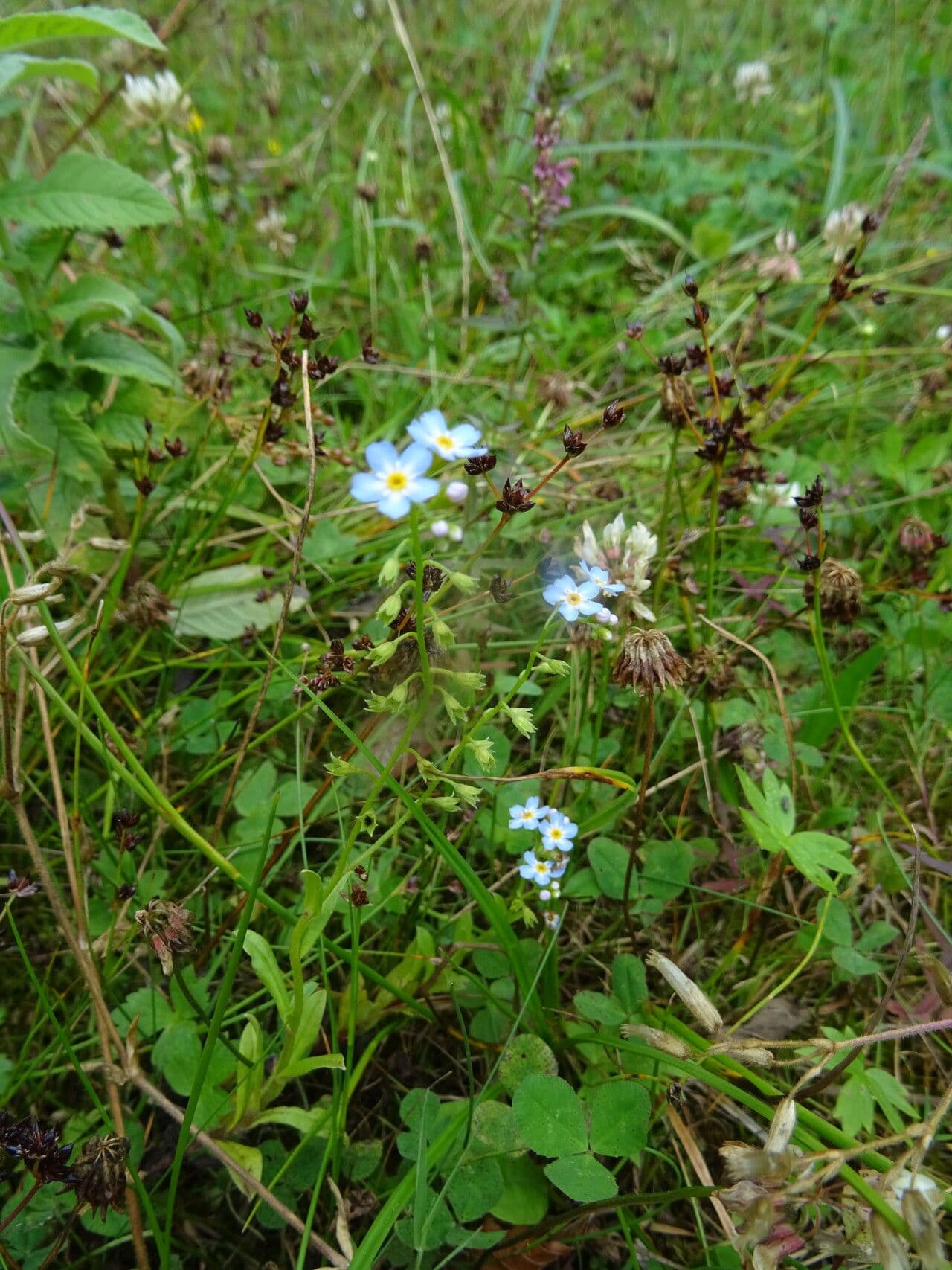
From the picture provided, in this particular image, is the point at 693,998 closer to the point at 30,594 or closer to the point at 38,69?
the point at 30,594

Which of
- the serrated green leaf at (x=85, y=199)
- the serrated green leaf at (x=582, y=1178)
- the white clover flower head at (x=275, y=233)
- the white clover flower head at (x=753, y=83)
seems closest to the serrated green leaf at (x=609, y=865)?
the serrated green leaf at (x=582, y=1178)

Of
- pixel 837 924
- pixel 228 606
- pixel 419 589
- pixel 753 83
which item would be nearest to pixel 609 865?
pixel 837 924

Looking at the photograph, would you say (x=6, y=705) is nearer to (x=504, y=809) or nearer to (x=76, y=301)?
(x=504, y=809)

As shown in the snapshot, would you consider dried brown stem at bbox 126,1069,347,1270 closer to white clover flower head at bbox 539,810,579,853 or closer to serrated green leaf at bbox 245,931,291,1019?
serrated green leaf at bbox 245,931,291,1019

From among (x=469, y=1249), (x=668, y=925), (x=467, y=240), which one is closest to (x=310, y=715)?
(x=668, y=925)

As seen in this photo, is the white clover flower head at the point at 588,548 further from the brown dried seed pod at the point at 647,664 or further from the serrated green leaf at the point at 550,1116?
the serrated green leaf at the point at 550,1116
